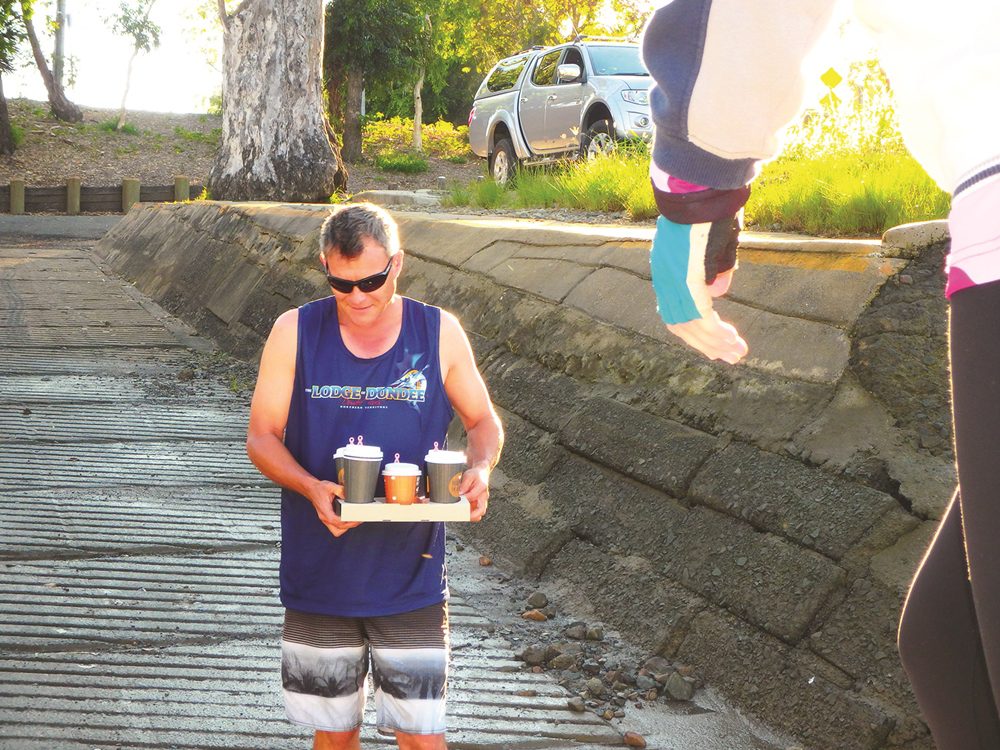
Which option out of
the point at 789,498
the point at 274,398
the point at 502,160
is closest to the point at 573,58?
the point at 502,160

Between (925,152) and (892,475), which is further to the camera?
(892,475)

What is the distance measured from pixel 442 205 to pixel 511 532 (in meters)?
7.50

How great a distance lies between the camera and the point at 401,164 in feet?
105

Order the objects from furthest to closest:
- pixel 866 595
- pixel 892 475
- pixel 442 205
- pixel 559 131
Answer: pixel 559 131, pixel 442 205, pixel 892 475, pixel 866 595

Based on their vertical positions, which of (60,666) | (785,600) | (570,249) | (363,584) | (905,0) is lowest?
(60,666)

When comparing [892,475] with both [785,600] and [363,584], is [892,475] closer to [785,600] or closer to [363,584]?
[785,600]

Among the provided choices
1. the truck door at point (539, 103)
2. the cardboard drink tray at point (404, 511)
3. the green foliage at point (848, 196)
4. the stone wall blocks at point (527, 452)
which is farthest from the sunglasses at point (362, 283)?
the truck door at point (539, 103)

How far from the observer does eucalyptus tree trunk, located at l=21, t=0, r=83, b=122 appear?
34688 mm

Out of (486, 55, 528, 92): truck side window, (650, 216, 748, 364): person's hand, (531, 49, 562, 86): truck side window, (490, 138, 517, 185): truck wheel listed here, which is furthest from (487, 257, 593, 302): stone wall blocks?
(486, 55, 528, 92): truck side window

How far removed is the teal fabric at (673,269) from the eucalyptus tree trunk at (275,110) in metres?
15.0

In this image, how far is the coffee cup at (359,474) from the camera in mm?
2701

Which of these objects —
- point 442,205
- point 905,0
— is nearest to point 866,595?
point 905,0

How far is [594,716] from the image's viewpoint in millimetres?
3914

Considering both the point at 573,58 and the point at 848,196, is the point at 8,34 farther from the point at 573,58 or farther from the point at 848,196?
the point at 848,196
